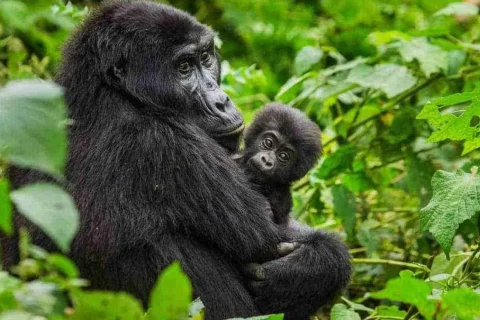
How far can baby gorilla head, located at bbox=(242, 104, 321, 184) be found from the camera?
3.91 meters

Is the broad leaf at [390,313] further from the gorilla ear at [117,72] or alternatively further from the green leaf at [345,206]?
the gorilla ear at [117,72]

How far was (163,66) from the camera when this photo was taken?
372 centimetres

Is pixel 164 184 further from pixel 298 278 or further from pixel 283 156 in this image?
pixel 283 156

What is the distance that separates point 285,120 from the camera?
4.11 m

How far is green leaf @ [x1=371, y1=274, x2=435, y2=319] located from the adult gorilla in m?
1.27

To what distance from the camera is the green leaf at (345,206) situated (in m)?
4.76

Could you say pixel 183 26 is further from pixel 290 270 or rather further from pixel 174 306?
pixel 174 306

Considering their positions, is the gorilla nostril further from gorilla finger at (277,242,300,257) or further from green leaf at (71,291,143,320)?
green leaf at (71,291,143,320)

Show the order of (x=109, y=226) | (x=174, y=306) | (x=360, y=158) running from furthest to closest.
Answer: (x=360, y=158), (x=109, y=226), (x=174, y=306)

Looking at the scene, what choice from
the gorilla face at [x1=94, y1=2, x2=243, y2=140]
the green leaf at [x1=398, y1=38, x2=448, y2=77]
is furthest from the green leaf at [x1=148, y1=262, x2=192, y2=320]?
the green leaf at [x1=398, y1=38, x2=448, y2=77]

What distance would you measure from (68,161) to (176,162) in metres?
A: 0.42

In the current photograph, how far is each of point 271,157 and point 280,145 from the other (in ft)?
0.40

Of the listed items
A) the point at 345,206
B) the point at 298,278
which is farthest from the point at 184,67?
the point at 345,206

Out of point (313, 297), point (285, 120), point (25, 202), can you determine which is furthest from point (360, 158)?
point (25, 202)
